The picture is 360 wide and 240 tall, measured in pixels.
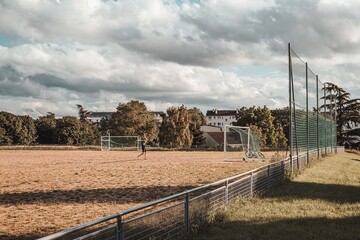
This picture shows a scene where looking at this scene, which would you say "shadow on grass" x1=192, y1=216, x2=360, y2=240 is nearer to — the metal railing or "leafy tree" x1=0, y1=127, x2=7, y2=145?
the metal railing

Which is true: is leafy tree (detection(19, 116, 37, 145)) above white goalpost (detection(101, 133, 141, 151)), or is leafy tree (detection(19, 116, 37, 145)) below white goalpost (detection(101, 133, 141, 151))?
above

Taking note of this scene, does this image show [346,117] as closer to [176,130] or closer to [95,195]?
[176,130]

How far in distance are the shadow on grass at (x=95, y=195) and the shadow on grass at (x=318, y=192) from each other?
336cm

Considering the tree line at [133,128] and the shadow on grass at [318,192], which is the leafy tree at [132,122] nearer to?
the tree line at [133,128]

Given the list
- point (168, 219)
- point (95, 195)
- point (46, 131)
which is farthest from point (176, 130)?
point (168, 219)

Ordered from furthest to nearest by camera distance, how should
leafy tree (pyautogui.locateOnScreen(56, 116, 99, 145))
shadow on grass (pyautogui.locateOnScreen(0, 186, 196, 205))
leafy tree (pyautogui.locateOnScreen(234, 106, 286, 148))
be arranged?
leafy tree (pyautogui.locateOnScreen(56, 116, 99, 145)) < leafy tree (pyautogui.locateOnScreen(234, 106, 286, 148)) < shadow on grass (pyautogui.locateOnScreen(0, 186, 196, 205))

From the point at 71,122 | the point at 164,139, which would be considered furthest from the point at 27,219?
the point at 71,122

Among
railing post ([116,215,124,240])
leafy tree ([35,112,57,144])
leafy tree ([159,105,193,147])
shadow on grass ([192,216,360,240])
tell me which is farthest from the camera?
leafy tree ([35,112,57,144])

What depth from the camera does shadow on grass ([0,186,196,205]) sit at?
12430 mm

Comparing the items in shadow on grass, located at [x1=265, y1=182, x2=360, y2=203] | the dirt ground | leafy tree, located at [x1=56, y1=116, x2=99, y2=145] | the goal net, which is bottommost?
the dirt ground

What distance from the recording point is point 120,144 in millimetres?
63688

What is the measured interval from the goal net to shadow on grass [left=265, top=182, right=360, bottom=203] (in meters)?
44.2

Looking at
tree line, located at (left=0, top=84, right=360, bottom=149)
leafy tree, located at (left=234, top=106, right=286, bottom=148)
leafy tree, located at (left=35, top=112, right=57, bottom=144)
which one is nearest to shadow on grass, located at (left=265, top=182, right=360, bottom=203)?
tree line, located at (left=0, top=84, right=360, bottom=149)

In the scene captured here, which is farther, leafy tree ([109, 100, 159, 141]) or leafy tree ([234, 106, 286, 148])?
leafy tree ([234, 106, 286, 148])
